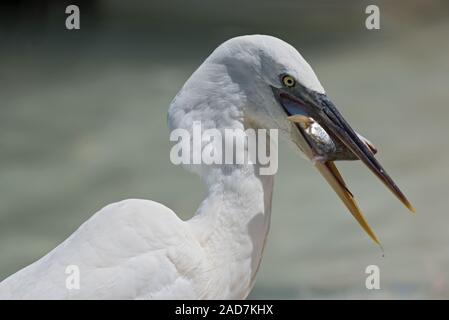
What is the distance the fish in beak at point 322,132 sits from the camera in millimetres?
3166

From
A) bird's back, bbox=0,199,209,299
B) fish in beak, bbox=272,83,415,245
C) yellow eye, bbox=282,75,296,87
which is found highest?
yellow eye, bbox=282,75,296,87

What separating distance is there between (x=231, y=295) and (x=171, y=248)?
1.04 feet

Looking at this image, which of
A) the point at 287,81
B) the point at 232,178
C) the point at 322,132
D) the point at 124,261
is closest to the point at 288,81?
the point at 287,81

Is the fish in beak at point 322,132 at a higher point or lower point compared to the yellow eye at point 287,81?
lower

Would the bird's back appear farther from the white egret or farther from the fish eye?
the fish eye

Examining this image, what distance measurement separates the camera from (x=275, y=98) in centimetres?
318

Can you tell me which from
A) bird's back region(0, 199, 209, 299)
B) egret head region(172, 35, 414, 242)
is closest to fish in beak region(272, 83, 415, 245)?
egret head region(172, 35, 414, 242)

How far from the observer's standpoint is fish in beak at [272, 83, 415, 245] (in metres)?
3.17

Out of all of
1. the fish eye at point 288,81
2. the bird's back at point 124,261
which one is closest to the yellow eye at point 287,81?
the fish eye at point 288,81

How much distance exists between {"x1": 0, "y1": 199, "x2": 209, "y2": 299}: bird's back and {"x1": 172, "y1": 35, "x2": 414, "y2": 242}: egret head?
1.45 ft

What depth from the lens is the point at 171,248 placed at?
3.06m

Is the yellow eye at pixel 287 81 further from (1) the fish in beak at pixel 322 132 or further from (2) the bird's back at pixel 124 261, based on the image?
(2) the bird's back at pixel 124 261
